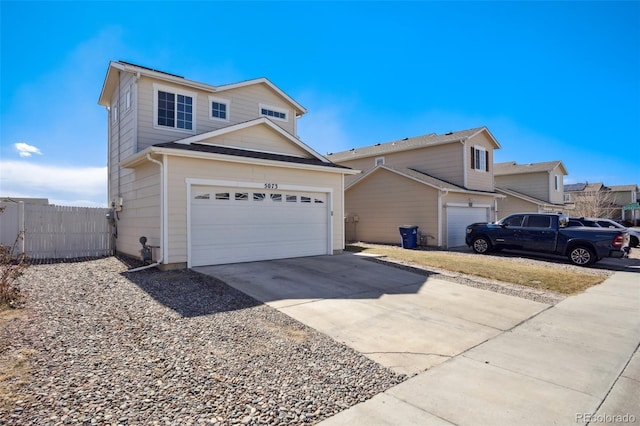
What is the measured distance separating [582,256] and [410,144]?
11449mm

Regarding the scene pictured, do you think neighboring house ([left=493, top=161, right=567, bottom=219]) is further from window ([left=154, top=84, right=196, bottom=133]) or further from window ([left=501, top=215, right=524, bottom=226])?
window ([left=154, top=84, right=196, bottom=133])

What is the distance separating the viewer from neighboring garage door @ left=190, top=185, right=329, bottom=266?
9.63 m

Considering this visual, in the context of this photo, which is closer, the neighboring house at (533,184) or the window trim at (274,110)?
the window trim at (274,110)

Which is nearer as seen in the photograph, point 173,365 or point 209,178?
point 173,365

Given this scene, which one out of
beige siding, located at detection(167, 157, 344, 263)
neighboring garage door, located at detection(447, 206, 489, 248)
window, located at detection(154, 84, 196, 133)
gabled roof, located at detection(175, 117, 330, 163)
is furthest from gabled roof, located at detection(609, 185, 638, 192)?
window, located at detection(154, 84, 196, 133)

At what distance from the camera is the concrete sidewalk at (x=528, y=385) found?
298cm

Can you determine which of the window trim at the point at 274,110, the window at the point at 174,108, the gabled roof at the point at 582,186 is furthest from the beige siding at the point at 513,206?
the gabled roof at the point at 582,186

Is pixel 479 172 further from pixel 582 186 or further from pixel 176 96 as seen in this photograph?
pixel 582 186

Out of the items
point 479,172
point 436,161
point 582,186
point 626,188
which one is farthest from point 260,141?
point 626,188

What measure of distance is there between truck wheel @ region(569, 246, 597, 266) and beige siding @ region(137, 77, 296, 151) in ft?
40.4

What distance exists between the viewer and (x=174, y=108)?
12.3m

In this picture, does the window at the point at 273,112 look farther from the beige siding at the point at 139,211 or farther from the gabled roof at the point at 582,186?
the gabled roof at the point at 582,186

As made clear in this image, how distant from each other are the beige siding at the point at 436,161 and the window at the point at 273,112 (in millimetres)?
6822
